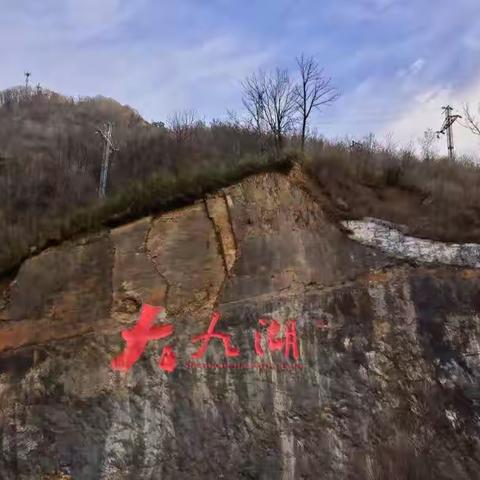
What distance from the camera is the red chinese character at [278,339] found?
8.41m

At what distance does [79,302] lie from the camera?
884 cm

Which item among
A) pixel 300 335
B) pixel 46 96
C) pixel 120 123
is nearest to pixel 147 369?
pixel 300 335

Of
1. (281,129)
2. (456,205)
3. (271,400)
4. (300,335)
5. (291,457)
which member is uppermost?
(281,129)

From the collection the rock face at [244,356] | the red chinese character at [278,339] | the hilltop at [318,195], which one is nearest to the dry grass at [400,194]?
the hilltop at [318,195]

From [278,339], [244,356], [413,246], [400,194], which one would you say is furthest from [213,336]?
[400,194]

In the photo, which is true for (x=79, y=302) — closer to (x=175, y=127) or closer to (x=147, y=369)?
(x=147, y=369)

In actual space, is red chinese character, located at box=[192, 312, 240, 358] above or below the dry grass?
below

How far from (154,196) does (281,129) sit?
25.8 feet

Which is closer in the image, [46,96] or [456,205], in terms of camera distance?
[456,205]

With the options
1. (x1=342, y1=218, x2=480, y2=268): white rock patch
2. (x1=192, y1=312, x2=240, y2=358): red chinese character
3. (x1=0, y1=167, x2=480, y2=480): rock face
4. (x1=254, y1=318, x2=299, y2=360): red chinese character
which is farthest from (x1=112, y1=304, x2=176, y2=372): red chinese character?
(x1=342, y1=218, x2=480, y2=268): white rock patch

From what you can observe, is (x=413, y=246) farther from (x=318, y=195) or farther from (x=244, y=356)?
(x=244, y=356)

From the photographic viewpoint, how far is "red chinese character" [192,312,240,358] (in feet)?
27.5

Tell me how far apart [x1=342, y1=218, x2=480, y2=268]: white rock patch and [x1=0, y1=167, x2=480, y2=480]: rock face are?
0.45ft

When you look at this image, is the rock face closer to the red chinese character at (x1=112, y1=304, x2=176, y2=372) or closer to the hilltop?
the red chinese character at (x1=112, y1=304, x2=176, y2=372)
